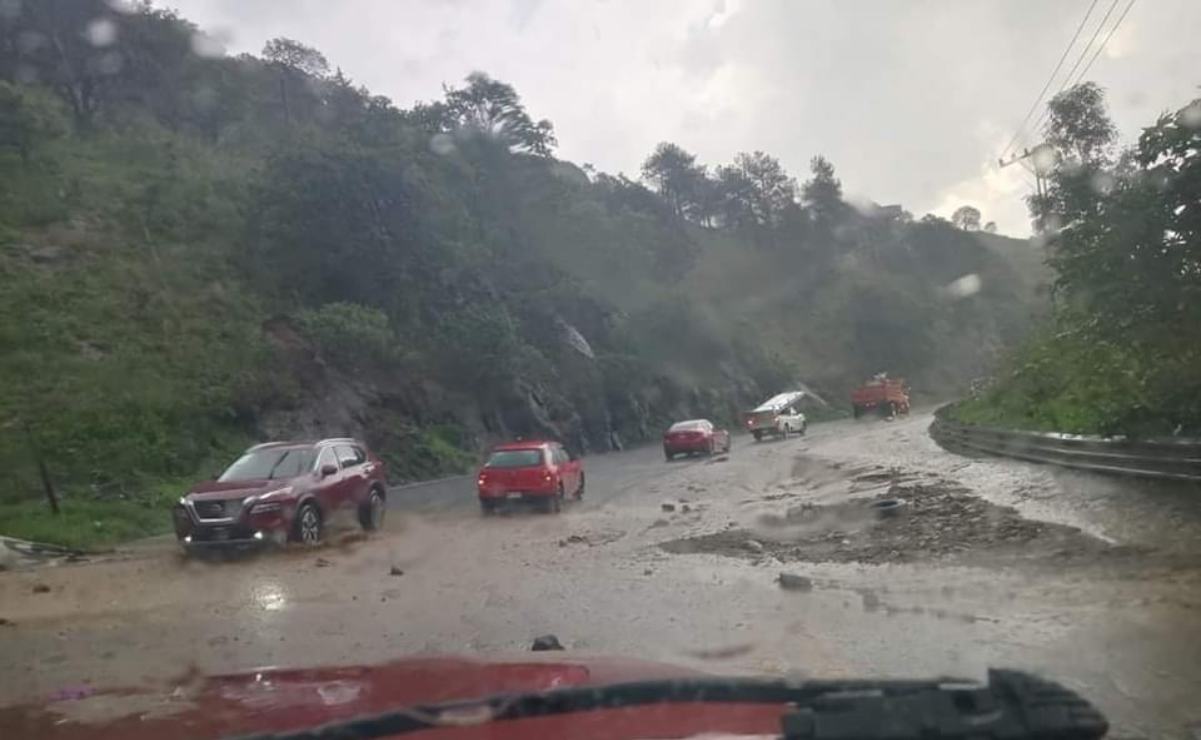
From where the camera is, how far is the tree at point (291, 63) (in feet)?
242

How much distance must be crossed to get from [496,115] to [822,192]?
33662 mm

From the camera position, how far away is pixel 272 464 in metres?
17.4

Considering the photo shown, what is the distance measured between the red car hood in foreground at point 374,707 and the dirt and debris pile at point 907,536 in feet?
25.1

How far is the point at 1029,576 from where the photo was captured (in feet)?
34.1

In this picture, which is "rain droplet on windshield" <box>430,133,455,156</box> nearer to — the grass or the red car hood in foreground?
the grass

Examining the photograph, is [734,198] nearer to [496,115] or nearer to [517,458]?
[496,115]

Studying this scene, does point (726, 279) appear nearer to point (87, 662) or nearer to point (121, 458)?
point (121, 458)

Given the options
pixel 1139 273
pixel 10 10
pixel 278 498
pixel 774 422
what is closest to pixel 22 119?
pixel 10 10

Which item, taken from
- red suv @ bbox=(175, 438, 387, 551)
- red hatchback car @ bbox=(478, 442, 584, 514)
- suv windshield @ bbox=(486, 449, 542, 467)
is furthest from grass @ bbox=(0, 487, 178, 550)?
suv windshield @ bbox=(486, 449, 542, 467)

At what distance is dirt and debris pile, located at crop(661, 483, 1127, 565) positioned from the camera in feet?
39.0

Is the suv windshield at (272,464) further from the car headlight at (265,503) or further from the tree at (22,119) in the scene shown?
the tree at (22,119)

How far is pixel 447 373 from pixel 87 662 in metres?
38.7

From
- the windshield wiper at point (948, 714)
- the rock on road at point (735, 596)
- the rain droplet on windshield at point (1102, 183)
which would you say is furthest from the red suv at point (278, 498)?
the windshield wiper at point (948, 714)

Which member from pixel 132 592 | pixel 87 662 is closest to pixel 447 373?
pixel 132 592
